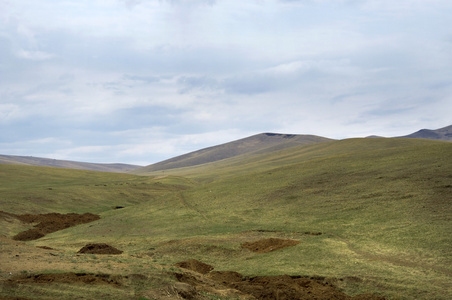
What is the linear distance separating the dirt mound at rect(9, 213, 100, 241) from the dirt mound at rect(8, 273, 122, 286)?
28390 millimetres

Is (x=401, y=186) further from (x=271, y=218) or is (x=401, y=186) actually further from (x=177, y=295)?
(x=177, y=295)

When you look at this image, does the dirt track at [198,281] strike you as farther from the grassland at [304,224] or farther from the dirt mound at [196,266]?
the grassland at [304,224]

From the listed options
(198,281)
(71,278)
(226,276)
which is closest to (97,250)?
(226,276)

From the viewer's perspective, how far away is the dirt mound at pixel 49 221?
1757 inches

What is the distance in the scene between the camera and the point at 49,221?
51.8 m

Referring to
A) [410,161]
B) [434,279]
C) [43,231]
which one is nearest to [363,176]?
[410,161]

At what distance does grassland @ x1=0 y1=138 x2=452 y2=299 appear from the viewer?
23297mm

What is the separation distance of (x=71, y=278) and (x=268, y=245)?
1744 centimetres

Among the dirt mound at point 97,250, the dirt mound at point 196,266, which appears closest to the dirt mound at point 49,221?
the dirt mound at point 97,250

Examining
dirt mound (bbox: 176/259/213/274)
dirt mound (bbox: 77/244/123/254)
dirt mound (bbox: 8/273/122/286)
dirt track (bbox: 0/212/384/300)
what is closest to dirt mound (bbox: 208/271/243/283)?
dirt track (bbox: 0/212/384/300)

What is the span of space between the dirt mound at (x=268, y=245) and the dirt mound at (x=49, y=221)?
79.7 feet

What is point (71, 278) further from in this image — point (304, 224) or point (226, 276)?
point (304, 224)

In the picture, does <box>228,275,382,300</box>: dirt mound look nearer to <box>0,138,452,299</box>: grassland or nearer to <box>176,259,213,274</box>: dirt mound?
<box>0,138,452,299</box>: grassland

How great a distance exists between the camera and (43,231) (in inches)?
1857
